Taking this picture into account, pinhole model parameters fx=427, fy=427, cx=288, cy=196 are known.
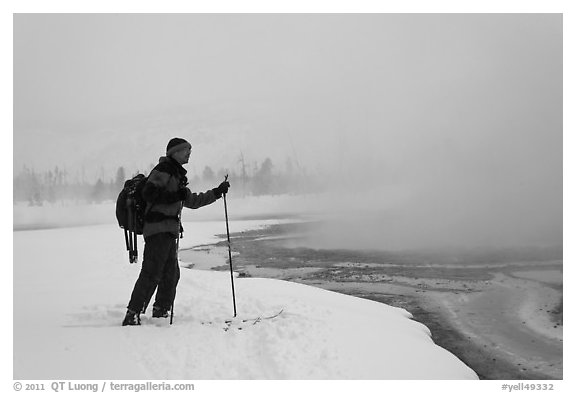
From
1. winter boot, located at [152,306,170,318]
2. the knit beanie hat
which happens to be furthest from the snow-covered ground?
the knit beanie hat

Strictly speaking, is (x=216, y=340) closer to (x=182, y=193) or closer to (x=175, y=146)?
(x=182, y=193)

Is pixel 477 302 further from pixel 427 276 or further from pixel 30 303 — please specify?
pixel 30 303

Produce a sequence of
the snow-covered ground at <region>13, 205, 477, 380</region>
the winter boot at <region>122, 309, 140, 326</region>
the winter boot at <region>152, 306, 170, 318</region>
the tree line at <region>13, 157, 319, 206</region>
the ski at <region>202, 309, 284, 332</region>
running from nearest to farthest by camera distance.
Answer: the snow-covered ground at <region>13, 205, 477, 380</region> < the winter boot at <region>122, 309, 140, 326</region> < the ski at <region>202, 309, 284, 332</region> < the winter boot at <region>152, 306, 170, 318</region> < the tree line at <region>13, 157, 319, 206</region>

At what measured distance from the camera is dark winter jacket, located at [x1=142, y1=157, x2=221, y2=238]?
5.29 metres

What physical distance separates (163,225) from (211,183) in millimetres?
24910

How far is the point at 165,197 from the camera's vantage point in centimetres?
536

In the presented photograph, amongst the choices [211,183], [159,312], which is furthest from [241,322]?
[211,183]

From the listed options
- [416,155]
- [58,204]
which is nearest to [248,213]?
[58,204]

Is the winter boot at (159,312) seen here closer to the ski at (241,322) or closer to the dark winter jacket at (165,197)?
the ski at (241,322)

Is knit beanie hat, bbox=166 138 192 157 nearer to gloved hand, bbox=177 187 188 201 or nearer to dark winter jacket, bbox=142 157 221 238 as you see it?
dark winter jacket, bbox=142 157 221 238

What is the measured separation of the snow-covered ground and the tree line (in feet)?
44.2

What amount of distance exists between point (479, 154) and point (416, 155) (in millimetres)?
13422

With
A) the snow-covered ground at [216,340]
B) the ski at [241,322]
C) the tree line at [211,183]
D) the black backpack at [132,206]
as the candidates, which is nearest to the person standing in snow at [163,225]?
the black backpack at [132,206]
